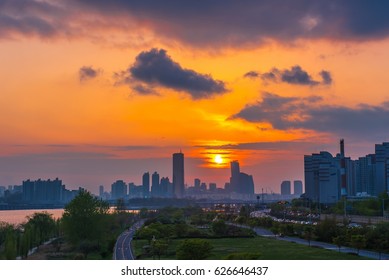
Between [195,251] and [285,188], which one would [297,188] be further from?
[195,251]

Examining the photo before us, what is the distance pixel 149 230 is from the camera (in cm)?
2133

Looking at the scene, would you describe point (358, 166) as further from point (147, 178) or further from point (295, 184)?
point (147, 178)

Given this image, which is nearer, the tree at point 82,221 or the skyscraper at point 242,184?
the tree at point 82,221

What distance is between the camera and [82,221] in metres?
19.8

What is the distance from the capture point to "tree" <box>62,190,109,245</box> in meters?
19.5

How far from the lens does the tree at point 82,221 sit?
63.8 feet

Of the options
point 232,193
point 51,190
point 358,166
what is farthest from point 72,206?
point 51,190

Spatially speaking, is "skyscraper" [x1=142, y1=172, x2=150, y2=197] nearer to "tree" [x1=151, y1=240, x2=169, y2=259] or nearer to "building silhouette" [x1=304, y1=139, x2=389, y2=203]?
"building silhouette" [x1=304, y1=139, x2=389, y2=203]

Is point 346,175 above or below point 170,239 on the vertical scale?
above

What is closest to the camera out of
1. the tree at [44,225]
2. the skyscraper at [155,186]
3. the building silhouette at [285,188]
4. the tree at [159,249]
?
the tree at [159,249]

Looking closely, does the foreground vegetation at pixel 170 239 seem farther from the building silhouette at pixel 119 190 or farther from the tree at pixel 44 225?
the building silhouette at pixel 119 190

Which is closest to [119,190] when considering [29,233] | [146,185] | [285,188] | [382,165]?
[146,185]

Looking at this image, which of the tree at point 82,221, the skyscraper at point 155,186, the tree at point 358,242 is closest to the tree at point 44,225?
the tree at point 82,221
